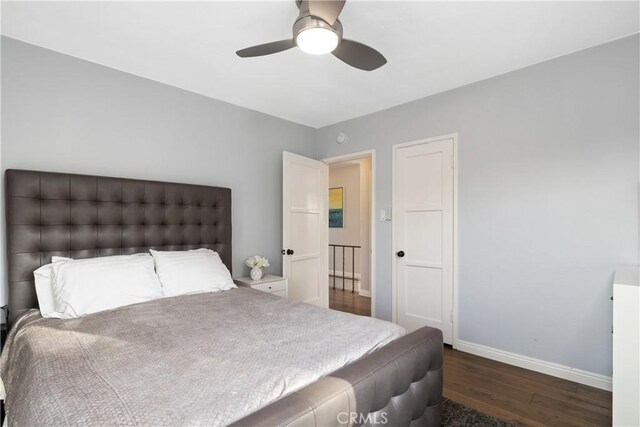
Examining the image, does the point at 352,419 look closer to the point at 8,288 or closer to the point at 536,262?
the point at 536,262

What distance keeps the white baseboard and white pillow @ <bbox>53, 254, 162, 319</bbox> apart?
2.79 m

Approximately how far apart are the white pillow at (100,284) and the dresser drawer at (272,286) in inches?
41.6

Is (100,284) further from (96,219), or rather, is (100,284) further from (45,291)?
(96,219)

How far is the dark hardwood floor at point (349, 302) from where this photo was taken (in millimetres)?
4465

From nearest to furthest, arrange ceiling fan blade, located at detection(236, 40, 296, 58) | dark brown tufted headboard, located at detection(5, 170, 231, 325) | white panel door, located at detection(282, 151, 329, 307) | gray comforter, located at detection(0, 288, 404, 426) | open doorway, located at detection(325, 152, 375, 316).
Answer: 1. gray comforter, located at detection(0, 288, 404, 426)
2. ceiling fan blade, located at detection(236, 40, 296, 58)
3. dark brown tufted headboard, located at detection(5, 170, 231, 325)
4. white panel door, located at detection(282, 151, 329, 307)
5. open doorway, located at detection(325, 152, 375, 316)

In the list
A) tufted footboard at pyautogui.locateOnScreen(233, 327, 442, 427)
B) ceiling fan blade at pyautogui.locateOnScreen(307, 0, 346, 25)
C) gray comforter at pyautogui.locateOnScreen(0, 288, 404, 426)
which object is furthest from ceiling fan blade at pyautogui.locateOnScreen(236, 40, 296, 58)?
tufted footboard at pyautogui.locateOnScreen(233, 327, 442, 427)

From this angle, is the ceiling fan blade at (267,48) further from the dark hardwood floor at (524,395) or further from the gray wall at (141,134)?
the dark hardwood floor at (524,395)

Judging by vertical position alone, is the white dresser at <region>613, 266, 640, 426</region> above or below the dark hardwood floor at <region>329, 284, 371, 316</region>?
above

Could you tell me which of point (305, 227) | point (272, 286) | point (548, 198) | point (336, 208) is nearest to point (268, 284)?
point (272, 286)

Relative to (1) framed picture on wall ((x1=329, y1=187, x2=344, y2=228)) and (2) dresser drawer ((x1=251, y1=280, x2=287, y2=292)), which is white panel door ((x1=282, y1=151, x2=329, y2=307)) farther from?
(1) framed picture on wall ((x1=329, y1=187, x2=344, y2=228))

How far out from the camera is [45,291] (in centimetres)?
209

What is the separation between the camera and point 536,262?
104 inches

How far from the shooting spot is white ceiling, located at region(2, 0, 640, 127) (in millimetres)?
1934

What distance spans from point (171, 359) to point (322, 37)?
1.76 metres
